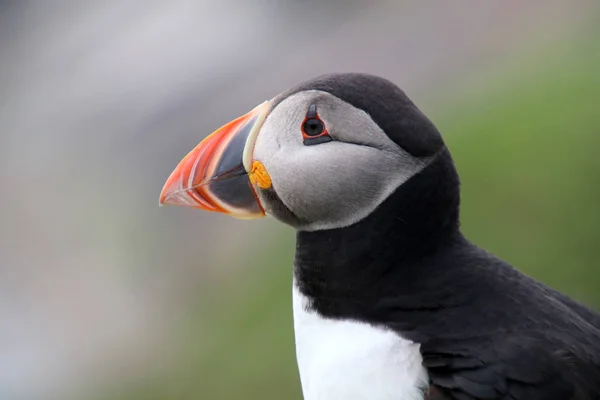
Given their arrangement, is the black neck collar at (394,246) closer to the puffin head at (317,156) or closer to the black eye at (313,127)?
the puffin head at (317,156)

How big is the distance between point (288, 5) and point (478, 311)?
877 centimetres

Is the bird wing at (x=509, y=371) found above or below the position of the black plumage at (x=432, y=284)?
below

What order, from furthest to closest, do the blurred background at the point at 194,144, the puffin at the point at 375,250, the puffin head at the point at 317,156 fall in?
the blurred background at the point at 194,144, the puffin head at the point at 317,156, the puffin at the point at 375,250

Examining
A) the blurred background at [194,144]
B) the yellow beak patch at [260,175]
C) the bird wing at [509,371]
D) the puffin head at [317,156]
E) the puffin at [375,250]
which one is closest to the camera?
the bird wing at [509,371]

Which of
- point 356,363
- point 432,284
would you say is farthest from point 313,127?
point 356,363

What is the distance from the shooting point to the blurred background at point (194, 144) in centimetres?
555

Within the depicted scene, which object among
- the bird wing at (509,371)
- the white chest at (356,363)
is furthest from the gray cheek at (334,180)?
the bird wing at (509,371)

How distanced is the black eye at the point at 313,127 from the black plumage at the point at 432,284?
86 mm

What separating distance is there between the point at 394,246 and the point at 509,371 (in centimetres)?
44

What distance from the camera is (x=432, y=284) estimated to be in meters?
2.26

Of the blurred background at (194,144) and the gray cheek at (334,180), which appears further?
the blurred background at (194,144)

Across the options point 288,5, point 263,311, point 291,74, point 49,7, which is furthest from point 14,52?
point 263,311

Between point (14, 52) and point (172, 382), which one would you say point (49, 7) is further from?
point (172, 382)

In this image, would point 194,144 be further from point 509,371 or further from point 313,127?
point 509,371
